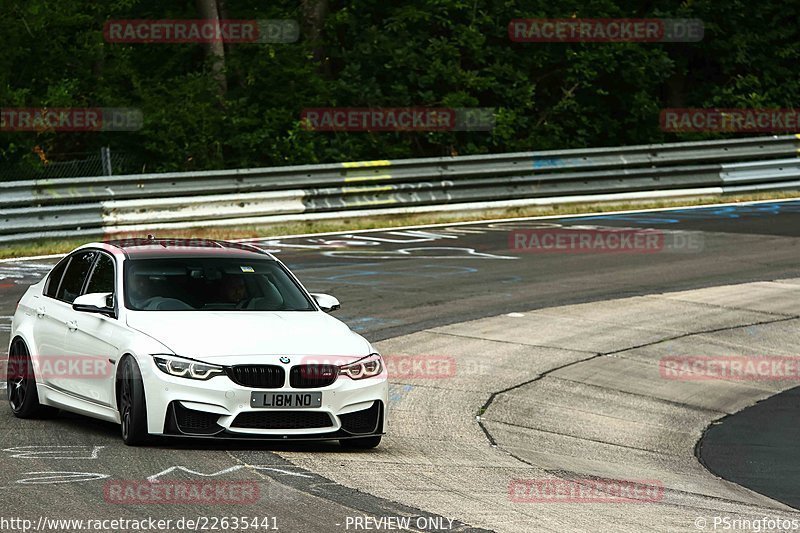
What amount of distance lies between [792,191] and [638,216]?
4502 mm

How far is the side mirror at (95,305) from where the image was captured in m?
10.3

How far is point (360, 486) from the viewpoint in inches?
335

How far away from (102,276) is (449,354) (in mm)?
4742

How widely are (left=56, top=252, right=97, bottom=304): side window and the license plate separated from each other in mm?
2379

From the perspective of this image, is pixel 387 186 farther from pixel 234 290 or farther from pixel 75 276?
pixel 234 290

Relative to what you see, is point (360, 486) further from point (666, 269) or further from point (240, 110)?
point (240, 110)
